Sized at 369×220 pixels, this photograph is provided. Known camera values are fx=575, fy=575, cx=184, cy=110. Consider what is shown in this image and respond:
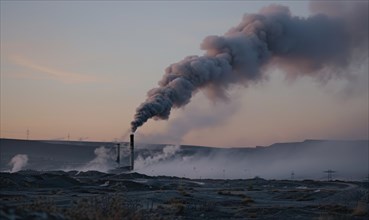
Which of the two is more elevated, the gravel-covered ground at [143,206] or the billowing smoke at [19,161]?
the billowing smoke at [19,161]

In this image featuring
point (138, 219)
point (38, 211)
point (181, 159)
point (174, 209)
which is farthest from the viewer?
point (181, 159)

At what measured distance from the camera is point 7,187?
5747 cm

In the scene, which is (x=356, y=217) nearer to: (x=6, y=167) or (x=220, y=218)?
(x=220, y=218)

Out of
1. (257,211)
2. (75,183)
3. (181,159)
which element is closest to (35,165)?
(181,159)

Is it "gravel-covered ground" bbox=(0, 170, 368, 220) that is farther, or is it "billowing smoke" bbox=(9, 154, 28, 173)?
"billowing smoke" bbox=(9, 154, 28, 173)

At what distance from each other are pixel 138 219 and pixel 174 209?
14691 mm

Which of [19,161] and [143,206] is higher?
[19,161]

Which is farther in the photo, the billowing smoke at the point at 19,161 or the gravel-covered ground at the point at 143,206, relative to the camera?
the billowing smoke at the point at 19,161

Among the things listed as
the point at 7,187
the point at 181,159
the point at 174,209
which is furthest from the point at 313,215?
the point at 181,159

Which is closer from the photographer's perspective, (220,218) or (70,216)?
(70,216)

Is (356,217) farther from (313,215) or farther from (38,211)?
(38,211)

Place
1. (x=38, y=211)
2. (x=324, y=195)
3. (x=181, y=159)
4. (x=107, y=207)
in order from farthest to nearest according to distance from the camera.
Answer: (x=181, y=159) → (x=324, y=195) → (x=107, y=207) → (x=38, y=211)

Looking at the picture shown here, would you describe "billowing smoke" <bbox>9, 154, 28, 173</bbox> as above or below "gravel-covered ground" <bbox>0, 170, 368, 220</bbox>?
above

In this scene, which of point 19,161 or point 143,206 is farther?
point 19,161
